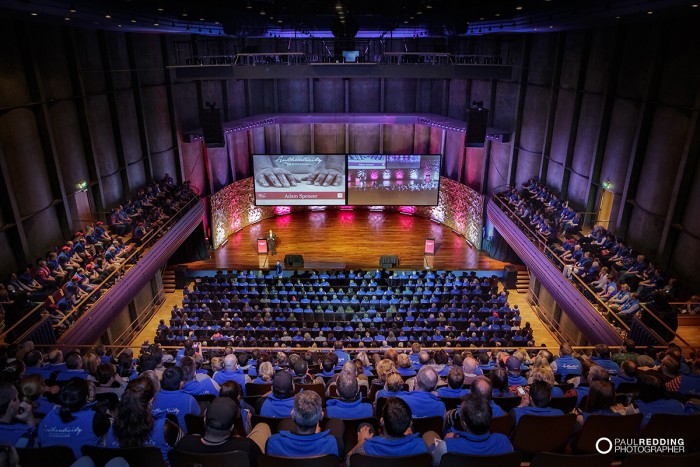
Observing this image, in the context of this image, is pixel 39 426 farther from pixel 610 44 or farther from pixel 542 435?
pixel 610 44

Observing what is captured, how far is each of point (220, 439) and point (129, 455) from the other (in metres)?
0.67

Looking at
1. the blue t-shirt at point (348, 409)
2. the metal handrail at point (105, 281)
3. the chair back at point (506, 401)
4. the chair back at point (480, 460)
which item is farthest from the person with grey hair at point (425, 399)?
the metal handrail at point (105, 281)

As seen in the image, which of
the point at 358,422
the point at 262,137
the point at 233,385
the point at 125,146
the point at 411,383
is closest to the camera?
the point at 358,422

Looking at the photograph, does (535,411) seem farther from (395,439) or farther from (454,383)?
(395,439)

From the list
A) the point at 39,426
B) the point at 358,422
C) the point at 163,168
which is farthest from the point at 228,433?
the point at 163,168

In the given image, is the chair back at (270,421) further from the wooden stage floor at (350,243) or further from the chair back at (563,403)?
the wooden stage floor at (350,243)

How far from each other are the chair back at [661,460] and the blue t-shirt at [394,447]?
60.3 inches

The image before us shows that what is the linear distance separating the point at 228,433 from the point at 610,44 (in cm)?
1583

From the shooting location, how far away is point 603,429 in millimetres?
4031

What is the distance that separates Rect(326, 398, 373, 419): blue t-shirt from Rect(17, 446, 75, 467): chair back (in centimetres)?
213

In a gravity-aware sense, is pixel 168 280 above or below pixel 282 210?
below

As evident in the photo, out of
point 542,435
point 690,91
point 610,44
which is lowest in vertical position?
point 542,435

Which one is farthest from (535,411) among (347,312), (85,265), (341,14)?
(341,14)

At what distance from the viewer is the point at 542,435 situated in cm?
411
